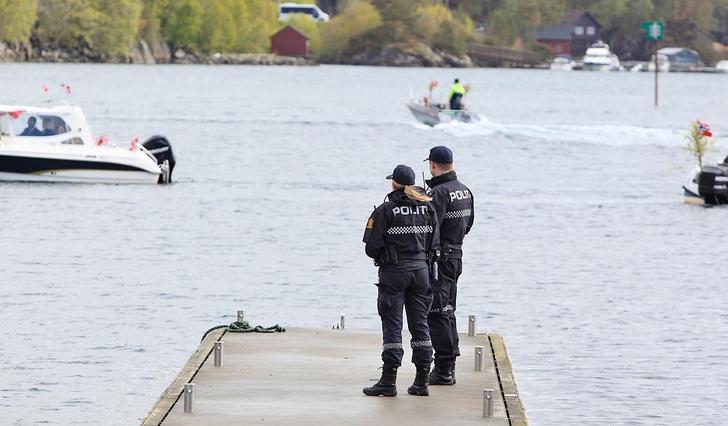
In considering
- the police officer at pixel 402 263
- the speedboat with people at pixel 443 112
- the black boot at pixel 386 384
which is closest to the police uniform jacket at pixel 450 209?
the police officer at pixel 402 263

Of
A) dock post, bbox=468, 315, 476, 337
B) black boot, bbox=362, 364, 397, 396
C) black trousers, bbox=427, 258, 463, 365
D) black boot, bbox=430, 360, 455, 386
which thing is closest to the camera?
black boot, bbox=362, 364, 397, 396

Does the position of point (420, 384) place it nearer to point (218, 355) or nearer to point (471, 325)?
point (218, 355)

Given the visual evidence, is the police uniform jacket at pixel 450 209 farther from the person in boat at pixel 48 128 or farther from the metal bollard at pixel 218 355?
the person in boat at pixel 48 128

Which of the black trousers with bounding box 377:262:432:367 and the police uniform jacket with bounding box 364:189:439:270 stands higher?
the police uniform jacket with bounding box 364:189:439:270

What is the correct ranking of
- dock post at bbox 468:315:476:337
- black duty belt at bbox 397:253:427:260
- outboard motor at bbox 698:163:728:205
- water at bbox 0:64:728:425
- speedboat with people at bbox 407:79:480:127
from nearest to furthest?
black duty belt at bbox 397:253:427:260 → dock post at bbox 468:315:476:337 → water at bbox 0:64:728:425 → outboard motor at bbox 698:163:728:205 → speedboat with people at bbox 407:79:480:127

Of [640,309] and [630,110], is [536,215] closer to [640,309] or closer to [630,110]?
[640,309]

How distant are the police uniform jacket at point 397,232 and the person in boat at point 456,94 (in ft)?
192

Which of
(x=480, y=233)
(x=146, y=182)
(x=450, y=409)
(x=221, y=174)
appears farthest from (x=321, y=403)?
(x=221, y=174)

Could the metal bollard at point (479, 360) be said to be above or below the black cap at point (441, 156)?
below

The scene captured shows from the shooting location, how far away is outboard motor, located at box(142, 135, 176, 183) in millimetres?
50222

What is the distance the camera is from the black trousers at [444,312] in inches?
675

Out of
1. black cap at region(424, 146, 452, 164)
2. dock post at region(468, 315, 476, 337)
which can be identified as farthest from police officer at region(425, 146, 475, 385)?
dock post at region(468, 315, 476, 337)

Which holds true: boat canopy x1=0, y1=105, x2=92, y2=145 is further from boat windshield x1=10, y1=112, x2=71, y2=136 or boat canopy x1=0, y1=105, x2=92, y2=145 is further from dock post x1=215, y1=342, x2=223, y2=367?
dock post x1=215, y1=342, x2=223, y2=367

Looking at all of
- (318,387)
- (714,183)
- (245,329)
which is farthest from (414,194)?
(714,183)
